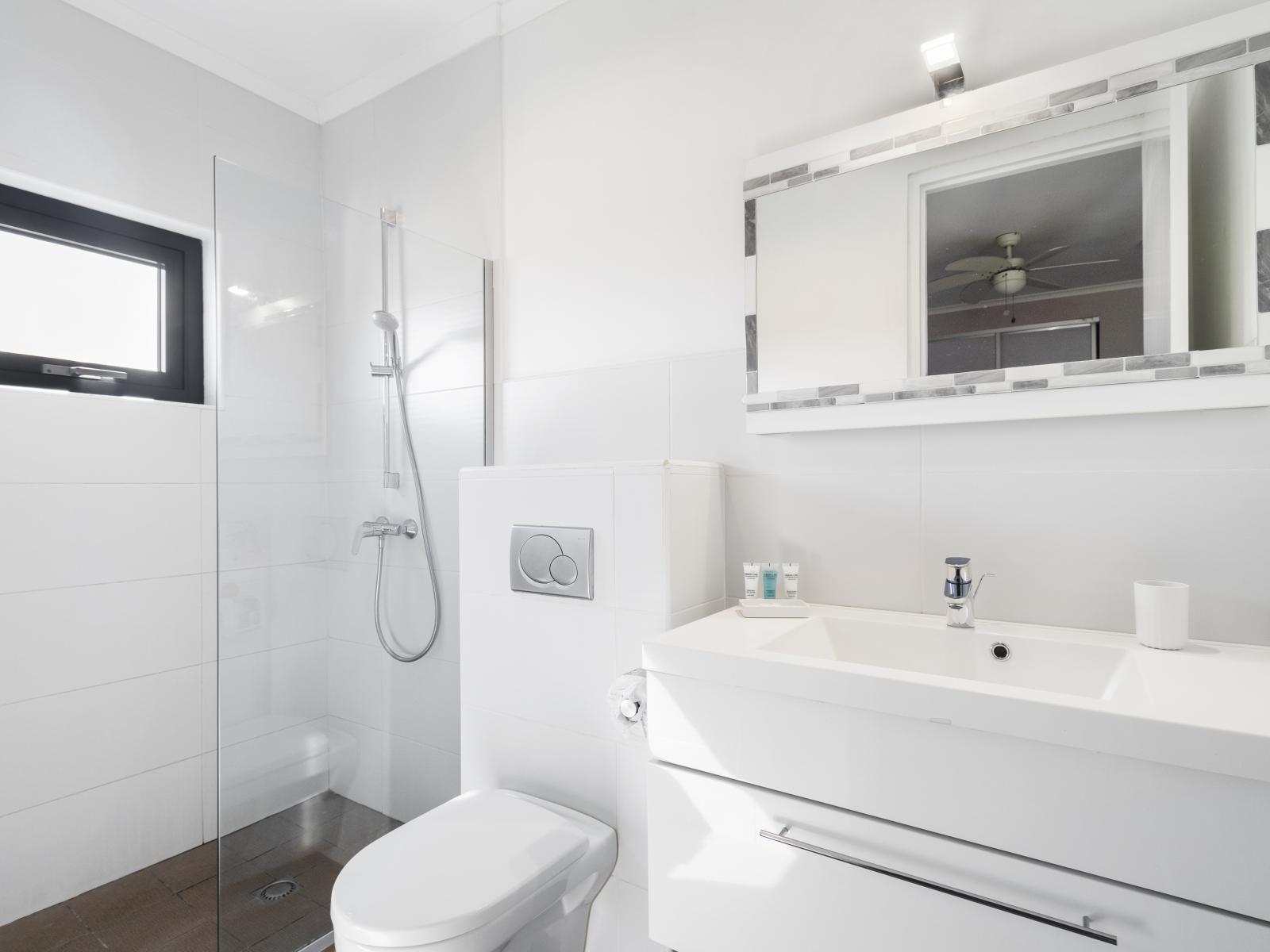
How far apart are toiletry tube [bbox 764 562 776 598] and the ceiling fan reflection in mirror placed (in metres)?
0.61

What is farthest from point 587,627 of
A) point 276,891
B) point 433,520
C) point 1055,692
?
point 276,891

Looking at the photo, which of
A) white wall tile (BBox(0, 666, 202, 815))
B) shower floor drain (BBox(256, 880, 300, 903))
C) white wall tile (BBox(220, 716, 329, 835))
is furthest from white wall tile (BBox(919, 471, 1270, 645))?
white wall tile (BBox(0, 666, 202, 815))

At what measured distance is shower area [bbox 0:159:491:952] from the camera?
4.75ft

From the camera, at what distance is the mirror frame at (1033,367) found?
3.28 feet

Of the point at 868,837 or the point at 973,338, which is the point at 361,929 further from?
the point at 973,338

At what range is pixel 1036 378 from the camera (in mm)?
1129

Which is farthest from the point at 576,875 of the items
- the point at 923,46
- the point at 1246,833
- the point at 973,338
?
the point at 923,46

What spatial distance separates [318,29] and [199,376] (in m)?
1.15

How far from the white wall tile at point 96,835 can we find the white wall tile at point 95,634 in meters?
0.31

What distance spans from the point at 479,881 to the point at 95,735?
4.79 ft

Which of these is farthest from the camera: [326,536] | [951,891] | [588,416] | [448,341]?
[448,341]

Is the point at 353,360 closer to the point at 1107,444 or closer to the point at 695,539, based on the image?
the point at 695,539

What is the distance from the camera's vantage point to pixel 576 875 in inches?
47.6

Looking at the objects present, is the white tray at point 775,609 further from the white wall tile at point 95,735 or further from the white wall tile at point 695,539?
the white wall tile at point 95,735
